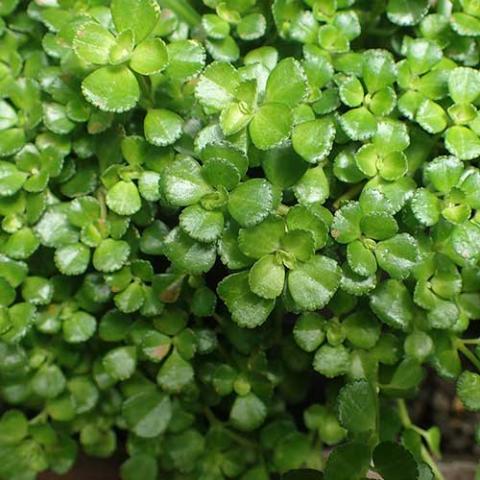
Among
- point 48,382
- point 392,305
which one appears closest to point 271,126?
point 392,305

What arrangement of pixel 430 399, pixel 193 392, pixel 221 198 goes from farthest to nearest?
pixel 430 399, pixel 193 392, pixel 221 198

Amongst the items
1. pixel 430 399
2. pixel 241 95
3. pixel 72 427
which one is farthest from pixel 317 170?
pixel 430 399

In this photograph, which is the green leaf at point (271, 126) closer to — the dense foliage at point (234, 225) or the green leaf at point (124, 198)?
the dense foliage at point (234, 225)

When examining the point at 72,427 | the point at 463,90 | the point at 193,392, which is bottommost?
the point at 72,427

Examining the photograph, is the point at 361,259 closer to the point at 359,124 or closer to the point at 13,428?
the point at 359,124

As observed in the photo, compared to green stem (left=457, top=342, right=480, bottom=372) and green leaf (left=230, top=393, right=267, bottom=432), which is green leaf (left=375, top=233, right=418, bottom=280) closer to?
green stem (left=457, top=342, right=480, bottom=372)

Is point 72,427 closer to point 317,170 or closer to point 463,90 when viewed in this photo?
point 317,170

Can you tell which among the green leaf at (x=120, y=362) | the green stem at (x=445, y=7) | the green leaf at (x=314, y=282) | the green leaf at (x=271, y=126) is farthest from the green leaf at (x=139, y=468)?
the green stem at (x=445, y=7)
